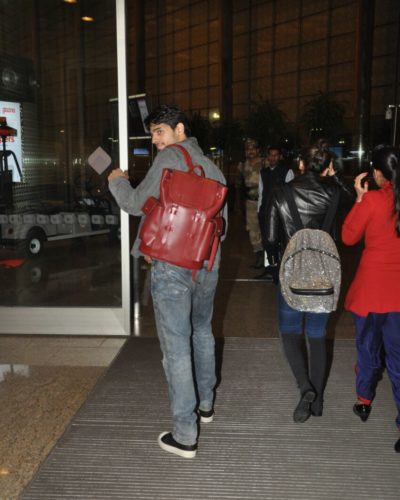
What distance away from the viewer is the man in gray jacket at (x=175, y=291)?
2559mm

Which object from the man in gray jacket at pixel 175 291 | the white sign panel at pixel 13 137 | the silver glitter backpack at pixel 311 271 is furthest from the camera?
the white sign panel at pixel 13 137

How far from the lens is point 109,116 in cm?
Result: 462

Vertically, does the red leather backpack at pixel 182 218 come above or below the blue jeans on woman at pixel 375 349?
above

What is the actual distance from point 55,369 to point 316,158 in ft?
7.87

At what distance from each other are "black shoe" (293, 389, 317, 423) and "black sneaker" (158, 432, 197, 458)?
2.26 ft

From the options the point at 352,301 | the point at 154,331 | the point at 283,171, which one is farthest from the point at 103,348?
the point at 283,171

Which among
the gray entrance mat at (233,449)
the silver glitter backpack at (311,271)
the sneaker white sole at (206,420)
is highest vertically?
the silver glitter backpack at (311,271)

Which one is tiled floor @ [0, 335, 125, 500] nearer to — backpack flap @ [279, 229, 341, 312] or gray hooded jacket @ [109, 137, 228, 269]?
gray hooded jacket @ [109, 137, 228, 269]

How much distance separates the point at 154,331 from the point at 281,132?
18659 mm

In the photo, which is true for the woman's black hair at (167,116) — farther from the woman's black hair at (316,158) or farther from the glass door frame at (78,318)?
the glass door frame at (78,318)

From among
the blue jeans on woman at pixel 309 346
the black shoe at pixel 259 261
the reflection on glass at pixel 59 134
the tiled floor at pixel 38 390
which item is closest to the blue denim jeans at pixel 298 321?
the blue jeans on woman at pixel 309 346

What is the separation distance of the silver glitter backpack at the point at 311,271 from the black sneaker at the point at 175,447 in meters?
0.93

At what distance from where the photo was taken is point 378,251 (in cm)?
278

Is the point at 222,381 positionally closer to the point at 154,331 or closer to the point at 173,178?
the point at 154,331
